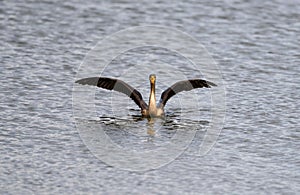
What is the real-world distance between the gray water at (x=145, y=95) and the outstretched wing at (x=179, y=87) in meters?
0.46

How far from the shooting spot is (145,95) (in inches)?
834

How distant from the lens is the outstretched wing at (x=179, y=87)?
19844 millimetres

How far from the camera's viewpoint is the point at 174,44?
25.2 metres

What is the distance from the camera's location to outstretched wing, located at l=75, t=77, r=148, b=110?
64.7 feet

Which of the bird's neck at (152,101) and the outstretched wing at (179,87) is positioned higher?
the outstretched wing at (179,87)

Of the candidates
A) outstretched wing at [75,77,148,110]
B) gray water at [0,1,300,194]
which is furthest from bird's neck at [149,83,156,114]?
gray water at [0,1,300,194]

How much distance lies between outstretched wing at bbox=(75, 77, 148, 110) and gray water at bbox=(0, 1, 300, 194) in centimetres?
42

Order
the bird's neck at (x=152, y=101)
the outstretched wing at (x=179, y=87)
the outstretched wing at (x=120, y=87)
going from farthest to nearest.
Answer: the outstretched wing at (x=179, y=87) < the outstretched wing at (x=120, y=87) < the bird's neck at (x=152, y=101)

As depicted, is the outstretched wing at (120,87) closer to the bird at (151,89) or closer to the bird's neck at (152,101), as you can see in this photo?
the bird at (151,89)

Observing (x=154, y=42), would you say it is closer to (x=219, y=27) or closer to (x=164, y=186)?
(x=219, y=27)

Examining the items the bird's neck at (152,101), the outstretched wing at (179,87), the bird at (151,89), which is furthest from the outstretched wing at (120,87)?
the outstretched wing at (179,87)

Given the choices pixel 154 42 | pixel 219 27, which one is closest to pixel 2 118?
pixel 154 42

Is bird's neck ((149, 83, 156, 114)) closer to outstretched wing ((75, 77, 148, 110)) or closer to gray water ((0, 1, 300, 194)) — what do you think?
outstretched wing ((75, 77, 148, 110))

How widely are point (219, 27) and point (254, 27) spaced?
38.7 inches
